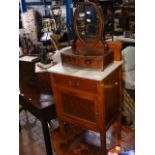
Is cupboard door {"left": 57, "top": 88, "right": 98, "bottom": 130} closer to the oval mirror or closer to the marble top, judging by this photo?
the marble top

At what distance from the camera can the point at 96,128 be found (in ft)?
5.26

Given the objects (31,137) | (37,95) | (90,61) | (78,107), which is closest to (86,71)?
(90,61)

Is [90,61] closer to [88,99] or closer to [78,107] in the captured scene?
[88,99]

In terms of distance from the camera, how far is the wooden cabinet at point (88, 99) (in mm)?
1495

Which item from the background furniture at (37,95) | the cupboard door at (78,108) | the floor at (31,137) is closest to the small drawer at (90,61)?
the cupboard door at (78,108)

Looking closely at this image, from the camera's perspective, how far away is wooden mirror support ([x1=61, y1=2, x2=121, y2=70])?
1.49m

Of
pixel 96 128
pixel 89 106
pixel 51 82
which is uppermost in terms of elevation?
pixel 51 82

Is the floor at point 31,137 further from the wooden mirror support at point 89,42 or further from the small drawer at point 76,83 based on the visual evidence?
the wooden mirror support at point 89,42

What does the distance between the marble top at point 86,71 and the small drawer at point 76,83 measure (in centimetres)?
3

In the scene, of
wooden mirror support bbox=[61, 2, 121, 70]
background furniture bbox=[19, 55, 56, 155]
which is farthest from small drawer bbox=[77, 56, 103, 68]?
background furniture bbox=[19, 55, 56, 155]
